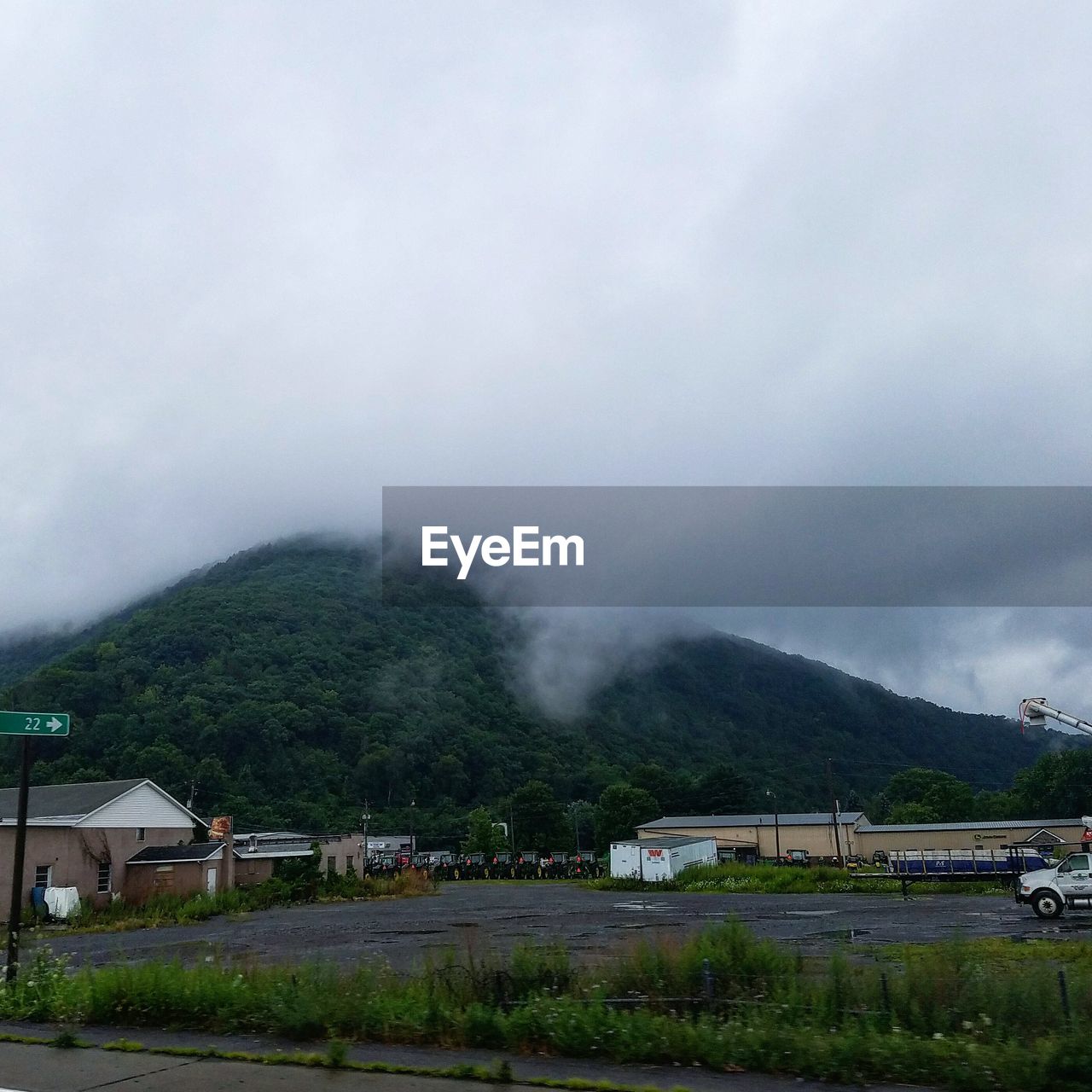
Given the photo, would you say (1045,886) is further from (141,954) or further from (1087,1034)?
(141,954)

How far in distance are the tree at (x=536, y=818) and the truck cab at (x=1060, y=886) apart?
88308mm

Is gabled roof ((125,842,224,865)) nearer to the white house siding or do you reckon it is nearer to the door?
the white house siding

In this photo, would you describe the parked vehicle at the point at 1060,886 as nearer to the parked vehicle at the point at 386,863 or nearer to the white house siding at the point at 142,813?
the white house siding at the point at 142,813

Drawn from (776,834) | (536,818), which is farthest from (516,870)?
(536,818)

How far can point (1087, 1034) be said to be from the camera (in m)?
8.65

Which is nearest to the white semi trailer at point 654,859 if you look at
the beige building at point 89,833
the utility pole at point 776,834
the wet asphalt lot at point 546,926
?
the utility pole at point 776,834

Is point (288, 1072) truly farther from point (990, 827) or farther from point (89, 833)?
point (990, 827)

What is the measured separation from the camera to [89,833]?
141 feet

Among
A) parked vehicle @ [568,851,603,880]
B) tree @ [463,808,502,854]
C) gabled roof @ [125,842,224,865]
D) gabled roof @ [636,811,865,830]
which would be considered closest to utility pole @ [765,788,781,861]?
gabled roof @ [636,811,865,830]

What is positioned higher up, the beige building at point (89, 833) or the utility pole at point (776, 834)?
the beige building at point (89, 833)

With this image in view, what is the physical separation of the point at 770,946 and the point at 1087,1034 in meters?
4.45

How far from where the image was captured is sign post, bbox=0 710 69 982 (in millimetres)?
13266

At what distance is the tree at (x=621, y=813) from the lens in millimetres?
109500

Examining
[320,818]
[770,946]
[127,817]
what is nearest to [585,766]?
[320,818]
